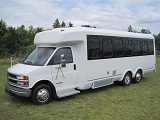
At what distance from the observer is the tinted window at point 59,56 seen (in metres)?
7.09

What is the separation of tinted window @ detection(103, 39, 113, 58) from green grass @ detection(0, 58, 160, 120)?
1.85 metres

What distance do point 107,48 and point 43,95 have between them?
3.80m

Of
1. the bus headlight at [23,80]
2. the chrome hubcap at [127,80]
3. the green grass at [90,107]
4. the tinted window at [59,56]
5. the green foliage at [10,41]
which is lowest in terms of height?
the green grass at [90,107]

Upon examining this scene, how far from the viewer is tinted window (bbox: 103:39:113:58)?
29.0 ft

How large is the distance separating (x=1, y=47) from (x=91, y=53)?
2936 centimetres

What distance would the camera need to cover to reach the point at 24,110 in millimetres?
6336

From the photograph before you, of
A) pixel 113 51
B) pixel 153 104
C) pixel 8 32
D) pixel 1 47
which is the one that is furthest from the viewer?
pixel 8 32

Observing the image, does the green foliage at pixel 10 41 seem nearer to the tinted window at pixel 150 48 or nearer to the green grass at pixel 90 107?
the tinted window at pixel 150 48

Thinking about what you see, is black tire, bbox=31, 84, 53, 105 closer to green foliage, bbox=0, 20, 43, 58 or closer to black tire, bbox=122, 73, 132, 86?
black tire, bbox=122, 73, 132, 86

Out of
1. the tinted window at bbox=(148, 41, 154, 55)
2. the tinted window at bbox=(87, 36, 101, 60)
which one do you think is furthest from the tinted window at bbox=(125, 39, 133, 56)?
the tinted window at bbox=(87, 36, 101, 60)

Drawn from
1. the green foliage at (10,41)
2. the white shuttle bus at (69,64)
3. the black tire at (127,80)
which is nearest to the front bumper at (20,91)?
the white shuttle bus at (69,64)

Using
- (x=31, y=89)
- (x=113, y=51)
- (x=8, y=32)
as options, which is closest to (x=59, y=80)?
(x=31, y=89)

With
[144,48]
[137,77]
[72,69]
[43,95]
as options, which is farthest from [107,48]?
[43,95]

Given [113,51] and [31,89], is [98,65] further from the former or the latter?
[31,89]
